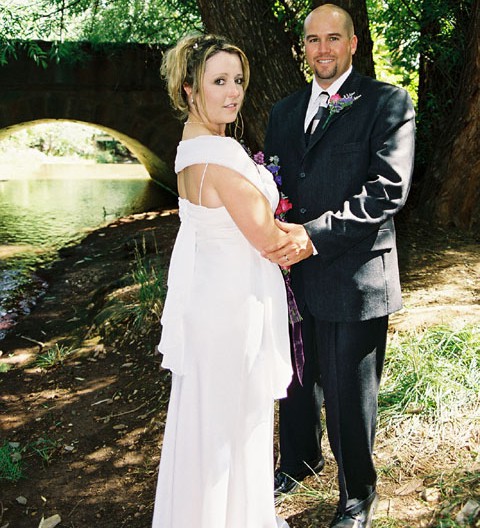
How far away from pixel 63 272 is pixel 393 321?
5158 millimetres

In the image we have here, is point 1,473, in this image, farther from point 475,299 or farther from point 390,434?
point 475,299

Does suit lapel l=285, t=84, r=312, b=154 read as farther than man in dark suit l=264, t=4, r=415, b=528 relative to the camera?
Yes

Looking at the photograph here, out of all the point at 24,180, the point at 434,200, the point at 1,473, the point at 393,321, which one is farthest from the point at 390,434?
the point at 24,180

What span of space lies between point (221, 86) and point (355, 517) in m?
1.92

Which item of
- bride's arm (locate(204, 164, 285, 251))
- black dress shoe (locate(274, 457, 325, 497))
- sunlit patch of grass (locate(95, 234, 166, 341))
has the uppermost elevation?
bride's arm (locate(204, 164, 285, 251))

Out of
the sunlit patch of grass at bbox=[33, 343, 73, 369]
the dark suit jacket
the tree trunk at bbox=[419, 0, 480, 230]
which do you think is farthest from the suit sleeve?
the tree trunk at bbox=[419, 0, 480, 230]

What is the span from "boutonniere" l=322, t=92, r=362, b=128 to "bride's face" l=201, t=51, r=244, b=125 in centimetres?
42

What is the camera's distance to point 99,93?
1105cm

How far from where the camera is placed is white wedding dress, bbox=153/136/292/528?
2652 millimetres

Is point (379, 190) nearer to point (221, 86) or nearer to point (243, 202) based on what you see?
point (243, 202)

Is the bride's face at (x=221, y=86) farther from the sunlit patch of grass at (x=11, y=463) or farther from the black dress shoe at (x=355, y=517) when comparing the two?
the sunlit patch of grass at (x=11, y=463)

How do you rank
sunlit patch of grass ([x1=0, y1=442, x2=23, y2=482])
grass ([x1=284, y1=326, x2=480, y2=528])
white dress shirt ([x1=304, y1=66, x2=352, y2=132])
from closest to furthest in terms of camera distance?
white dress shirt ([x1=304, y1=66, x2=352, y2=132])
grass ([x1=284, y1=326, x2=480, y2=528])
sunlit patch of grass ([x1=0, y1=442, x2=23, y2=482])

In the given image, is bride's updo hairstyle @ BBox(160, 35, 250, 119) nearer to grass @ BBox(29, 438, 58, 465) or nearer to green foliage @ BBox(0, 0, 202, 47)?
grass @ BBox(29, 438, 58, 465)

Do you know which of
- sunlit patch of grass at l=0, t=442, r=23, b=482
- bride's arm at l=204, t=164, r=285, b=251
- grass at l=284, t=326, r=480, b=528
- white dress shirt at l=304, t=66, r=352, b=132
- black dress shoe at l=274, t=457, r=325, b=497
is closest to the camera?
bride's arm at l=204, t=164, r=285, b=251
